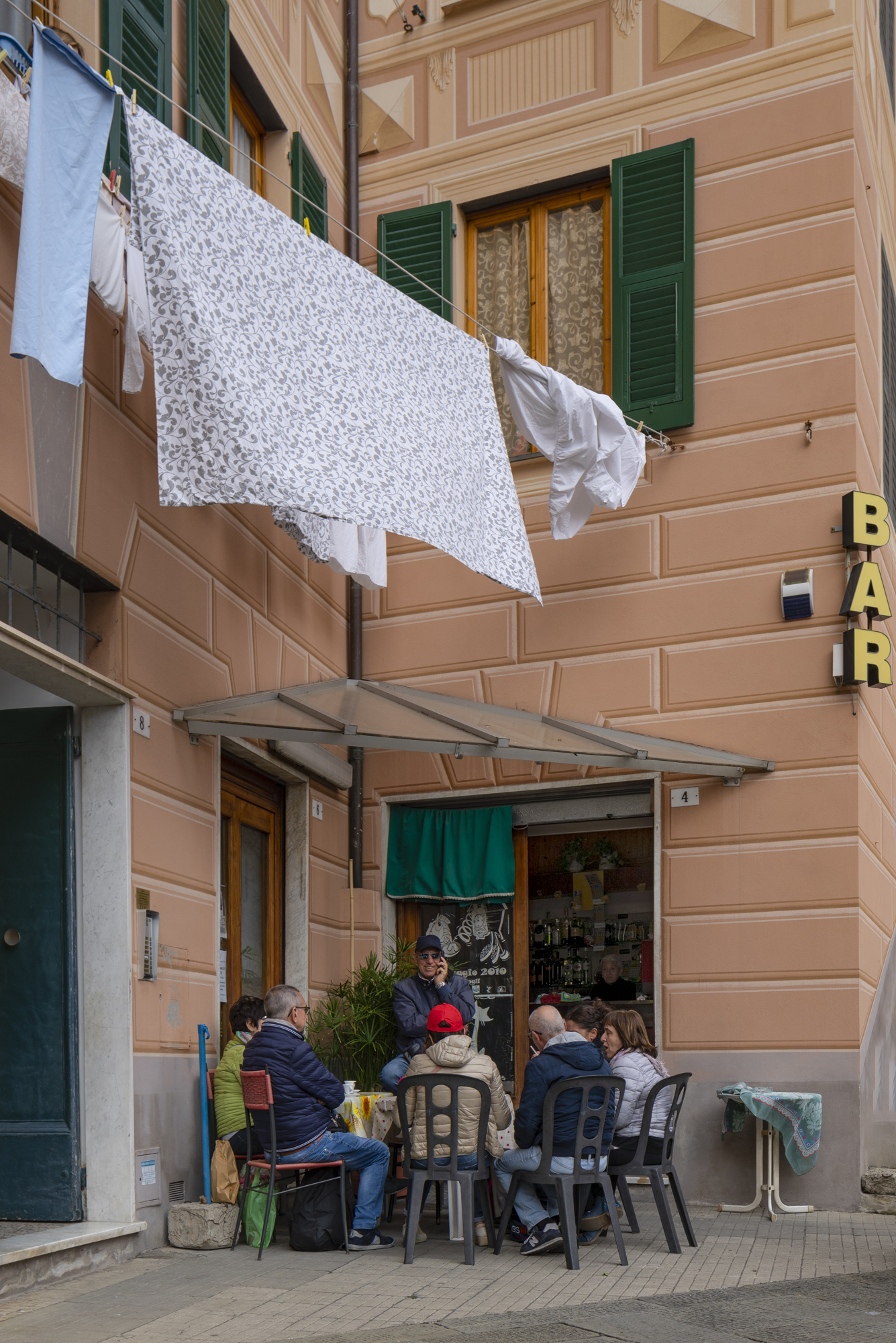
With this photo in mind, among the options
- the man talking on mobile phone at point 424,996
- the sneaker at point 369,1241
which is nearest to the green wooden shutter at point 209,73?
the man talking on mobile phone at point 424,996

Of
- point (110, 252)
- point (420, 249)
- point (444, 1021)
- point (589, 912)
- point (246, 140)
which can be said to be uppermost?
point (246, 140)

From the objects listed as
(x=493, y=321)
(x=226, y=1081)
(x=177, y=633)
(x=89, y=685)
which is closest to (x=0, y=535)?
(x=89, y=685)

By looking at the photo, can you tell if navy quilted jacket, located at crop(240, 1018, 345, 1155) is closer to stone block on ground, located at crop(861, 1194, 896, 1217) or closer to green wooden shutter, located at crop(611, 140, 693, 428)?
stone block on ground, located at crop(861, 1194, 896, 1217)

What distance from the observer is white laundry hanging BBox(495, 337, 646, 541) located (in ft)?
28.0

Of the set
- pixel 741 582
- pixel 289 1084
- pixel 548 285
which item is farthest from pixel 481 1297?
pixel 548 285

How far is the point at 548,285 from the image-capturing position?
10578 mm

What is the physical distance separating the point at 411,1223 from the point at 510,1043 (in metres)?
3.52

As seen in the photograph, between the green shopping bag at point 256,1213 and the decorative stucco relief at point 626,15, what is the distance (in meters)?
8.30

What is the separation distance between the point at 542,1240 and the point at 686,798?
3.48 m

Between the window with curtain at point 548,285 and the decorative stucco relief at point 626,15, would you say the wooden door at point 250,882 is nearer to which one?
the window with curtain at point 548,285

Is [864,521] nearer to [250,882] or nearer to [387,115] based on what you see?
[250,882]

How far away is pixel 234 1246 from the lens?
693 cm

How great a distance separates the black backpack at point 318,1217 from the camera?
6777mm

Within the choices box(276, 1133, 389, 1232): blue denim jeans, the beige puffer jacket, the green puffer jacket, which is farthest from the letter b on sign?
the green puffer jacket
